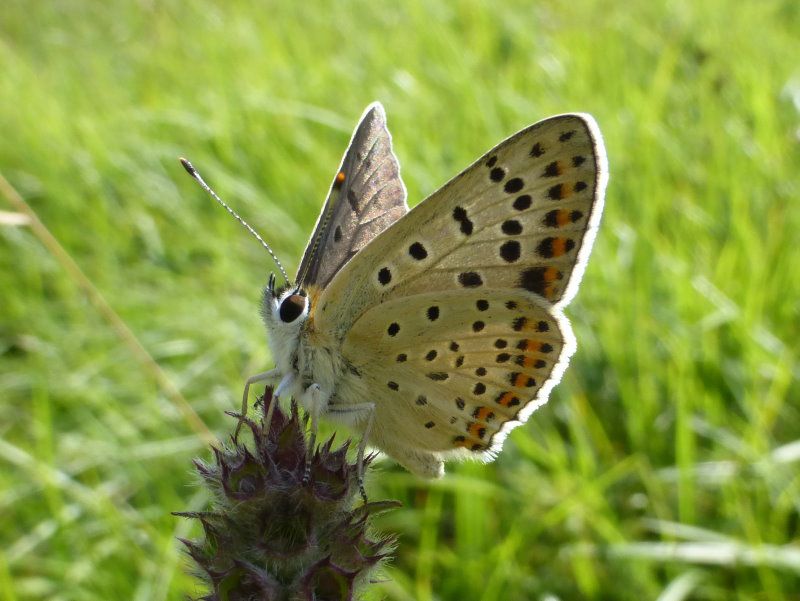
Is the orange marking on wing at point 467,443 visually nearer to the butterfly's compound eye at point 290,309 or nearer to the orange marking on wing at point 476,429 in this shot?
the orange marking on wing at point 476,429

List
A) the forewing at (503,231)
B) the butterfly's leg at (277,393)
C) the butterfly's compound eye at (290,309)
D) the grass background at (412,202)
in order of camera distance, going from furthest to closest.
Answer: the grass background at (412,202) → the butterfly's compound eye at (290,309) → the forewing at (503,231) → the butterfly's leg at (277,393)

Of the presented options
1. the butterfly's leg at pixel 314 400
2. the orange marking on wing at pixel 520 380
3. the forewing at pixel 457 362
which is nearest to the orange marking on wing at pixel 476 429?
the forewing at pixel 457 362

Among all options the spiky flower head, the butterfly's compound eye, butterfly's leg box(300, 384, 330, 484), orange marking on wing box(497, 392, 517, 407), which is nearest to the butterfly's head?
the butterfly's compound eye

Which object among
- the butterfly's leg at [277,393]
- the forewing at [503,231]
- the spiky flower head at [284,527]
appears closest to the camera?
the spiky flower head at [284,527]

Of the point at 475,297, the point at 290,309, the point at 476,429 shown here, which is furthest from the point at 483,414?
the point at 290,309

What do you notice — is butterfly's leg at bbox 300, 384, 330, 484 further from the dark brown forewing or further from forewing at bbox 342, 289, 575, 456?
the dark brown forewing

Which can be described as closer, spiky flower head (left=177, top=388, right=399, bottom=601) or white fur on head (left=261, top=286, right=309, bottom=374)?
spiky flower head (left=177, top=388, right=399, bottom=601)
